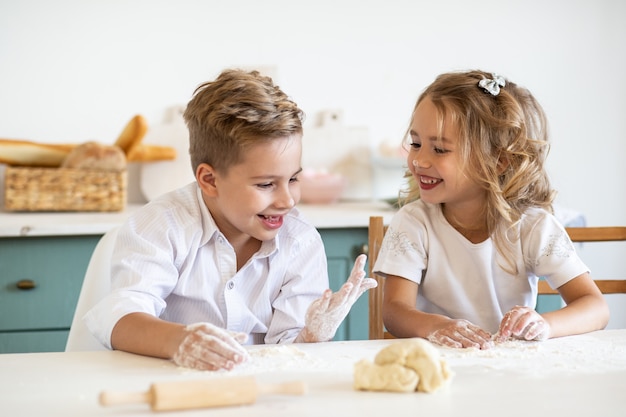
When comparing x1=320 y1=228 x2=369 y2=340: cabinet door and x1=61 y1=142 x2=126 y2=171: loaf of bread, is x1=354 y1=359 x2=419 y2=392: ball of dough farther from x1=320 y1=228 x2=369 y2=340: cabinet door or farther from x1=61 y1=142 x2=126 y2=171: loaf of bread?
x1=61 y1=142 x2=126 y2=171: loaf of bread

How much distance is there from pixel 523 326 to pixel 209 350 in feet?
1.60

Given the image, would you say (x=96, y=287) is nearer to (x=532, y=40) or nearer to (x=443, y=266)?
(x=443, y=266)

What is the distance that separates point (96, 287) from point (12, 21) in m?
1.47

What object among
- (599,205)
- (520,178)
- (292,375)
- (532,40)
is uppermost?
(532,40)

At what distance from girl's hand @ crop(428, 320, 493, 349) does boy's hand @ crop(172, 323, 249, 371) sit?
1.05 ft

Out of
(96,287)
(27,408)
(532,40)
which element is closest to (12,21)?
(96,287)

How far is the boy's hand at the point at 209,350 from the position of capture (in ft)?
3.45

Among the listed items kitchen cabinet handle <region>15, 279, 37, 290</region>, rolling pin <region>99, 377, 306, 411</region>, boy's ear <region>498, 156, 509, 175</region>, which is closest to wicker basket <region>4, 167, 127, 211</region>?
kitchen cabinet handle <region>15, 279, 37, 290</region>

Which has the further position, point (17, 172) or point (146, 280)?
point (17, 172)

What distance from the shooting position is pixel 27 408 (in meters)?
0.91

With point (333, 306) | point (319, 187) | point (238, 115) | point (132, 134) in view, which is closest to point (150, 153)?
point (132, 134)

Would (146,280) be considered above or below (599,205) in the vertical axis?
above

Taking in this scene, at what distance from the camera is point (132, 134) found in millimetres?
2496

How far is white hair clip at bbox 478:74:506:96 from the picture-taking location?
1.55 m
